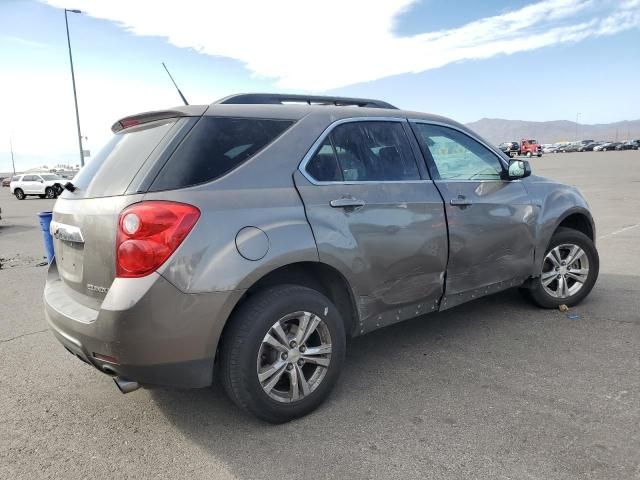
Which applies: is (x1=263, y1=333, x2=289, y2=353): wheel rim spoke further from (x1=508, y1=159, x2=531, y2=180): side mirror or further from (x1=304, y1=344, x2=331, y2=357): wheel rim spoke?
(x1=508, y1=159, x2=531, y2=180): side mirror

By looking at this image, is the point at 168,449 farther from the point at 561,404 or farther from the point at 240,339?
the point at 561,404

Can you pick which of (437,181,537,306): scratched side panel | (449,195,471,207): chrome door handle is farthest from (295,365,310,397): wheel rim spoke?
(449,195,471,207): chrome door handle

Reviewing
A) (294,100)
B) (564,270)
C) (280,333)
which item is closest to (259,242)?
(280,333)

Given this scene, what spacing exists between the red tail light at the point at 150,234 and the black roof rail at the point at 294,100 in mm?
956

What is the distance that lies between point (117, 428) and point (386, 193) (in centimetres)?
216

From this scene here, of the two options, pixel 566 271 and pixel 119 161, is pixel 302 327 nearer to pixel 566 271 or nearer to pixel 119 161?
pixel 119 161

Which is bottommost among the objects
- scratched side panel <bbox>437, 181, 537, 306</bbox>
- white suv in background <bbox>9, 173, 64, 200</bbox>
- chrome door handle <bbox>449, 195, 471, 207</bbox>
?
white suv in background <bbox>9, 173, 64, 200</bbox>

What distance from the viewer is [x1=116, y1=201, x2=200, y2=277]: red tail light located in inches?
94.8

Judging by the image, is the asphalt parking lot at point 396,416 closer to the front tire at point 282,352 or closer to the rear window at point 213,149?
the front tire at point 282,352

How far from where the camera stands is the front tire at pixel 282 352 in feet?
8.58

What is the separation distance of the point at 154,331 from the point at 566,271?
12.6ft

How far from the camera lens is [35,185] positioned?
3148cm

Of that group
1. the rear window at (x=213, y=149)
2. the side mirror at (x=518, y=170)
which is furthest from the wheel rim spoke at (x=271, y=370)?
the side mirror at (x=518, y=170)

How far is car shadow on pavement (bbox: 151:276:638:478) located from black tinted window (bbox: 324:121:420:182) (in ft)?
4.47
